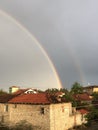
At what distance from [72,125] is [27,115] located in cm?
735

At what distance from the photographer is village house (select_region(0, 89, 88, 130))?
37253 millimetres

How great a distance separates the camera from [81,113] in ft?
147

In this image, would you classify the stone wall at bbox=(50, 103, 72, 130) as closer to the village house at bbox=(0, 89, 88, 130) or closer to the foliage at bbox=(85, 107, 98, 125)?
the village house at bbox=(0, 89, 88, 130)

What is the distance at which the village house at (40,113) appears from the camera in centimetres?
3725

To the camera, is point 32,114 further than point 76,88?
No

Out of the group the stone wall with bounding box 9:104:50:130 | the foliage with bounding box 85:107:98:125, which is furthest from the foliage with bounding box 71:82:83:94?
the stone wall with bounding box 9:104:50:130

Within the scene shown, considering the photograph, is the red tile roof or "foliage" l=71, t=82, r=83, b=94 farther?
"foliage" l=71, t=82, r=83, b=94

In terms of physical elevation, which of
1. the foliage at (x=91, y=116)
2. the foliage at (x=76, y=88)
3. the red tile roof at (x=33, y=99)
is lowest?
the foliage at (x=91, y=116)

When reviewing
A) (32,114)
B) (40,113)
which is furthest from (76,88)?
(40,113)

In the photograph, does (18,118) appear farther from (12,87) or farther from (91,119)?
(12,87)

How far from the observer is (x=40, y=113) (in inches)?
1496

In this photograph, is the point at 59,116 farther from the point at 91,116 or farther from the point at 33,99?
the point at 91,116

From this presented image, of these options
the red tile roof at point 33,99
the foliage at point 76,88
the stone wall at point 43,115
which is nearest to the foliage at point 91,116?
the stone wall at point 43,115

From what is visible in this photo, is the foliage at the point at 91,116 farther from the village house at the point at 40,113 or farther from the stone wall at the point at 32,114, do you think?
the stone wall at the point at 32,114
